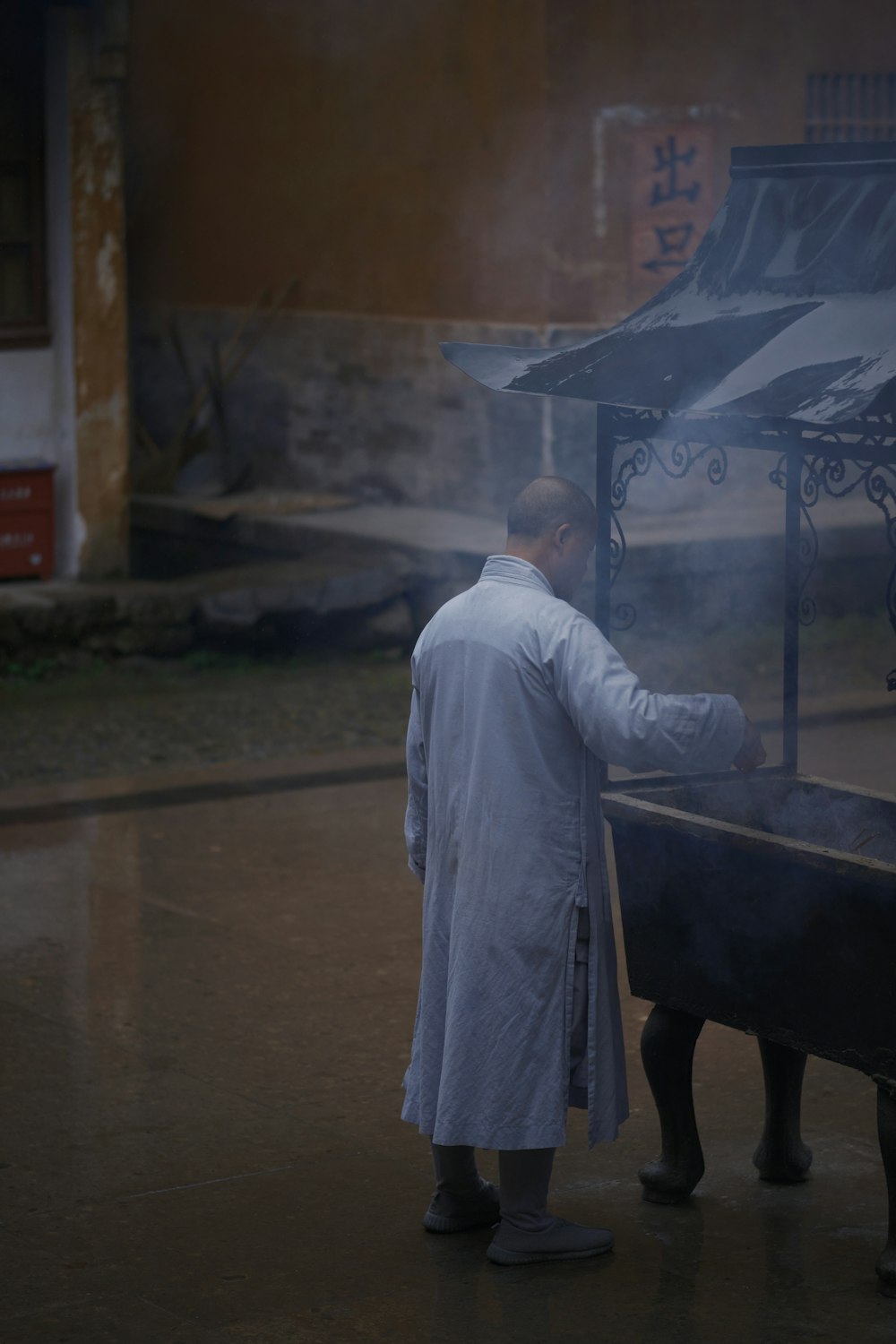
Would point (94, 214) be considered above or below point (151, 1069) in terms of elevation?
above

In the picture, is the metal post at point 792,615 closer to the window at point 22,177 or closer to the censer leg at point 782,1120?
the censer leg at point 782,1120

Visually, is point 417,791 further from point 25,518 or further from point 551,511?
point 25,518

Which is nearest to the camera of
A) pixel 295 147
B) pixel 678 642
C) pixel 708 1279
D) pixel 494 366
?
pixel 708 1279

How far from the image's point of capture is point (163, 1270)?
4.13 meters

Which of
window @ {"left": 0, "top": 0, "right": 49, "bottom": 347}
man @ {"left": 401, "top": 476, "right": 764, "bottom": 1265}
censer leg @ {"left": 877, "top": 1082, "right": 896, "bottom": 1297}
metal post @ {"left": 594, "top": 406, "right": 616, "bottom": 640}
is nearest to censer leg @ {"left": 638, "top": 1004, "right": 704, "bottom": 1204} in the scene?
man @ {"left": 401, "top": 476, "right": 764, "bottom": 1265}

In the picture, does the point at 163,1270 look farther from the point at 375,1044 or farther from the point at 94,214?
the point at 94,214

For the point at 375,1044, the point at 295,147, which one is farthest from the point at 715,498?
the point at 375,1044

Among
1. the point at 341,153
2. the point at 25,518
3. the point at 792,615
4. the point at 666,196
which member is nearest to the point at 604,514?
the point at 792,615

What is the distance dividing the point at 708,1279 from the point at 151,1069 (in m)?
1.84

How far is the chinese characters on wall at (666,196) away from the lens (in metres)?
12.7

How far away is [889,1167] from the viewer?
4004mm

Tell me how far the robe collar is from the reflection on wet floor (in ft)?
4.58

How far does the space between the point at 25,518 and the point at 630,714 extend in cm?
845

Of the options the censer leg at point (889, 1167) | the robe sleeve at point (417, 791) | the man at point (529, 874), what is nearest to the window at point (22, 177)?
the robe sleeve at point (417, 791)
